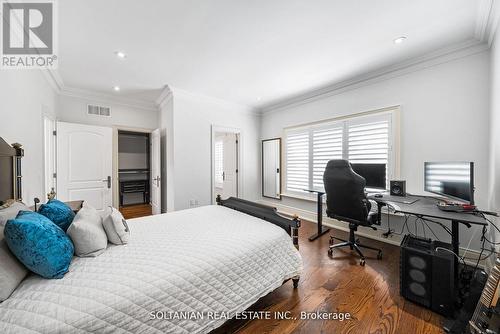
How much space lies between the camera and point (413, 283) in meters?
1.75

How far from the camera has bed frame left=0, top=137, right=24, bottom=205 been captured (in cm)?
154

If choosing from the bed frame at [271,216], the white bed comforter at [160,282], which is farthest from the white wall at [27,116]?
the bed frame at [271,216]

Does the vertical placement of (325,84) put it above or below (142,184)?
above

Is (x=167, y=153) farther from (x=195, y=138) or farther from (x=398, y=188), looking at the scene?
(x=398, y=188)

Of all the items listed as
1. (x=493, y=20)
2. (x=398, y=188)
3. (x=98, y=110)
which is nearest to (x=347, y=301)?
(x=398, y=188)

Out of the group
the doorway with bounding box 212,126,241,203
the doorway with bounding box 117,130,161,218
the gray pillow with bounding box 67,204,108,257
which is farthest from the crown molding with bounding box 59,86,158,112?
the gray pillow with bounding box 67,204,108,257

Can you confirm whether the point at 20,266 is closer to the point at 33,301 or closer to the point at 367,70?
the point at 33,301

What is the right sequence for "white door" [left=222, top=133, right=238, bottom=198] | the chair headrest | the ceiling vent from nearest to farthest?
the chair headrest
the ceiling vent
"white door" [left=222, top=133, right=238, bottom=198]

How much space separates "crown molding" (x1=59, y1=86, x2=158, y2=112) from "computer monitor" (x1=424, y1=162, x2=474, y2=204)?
5.18m

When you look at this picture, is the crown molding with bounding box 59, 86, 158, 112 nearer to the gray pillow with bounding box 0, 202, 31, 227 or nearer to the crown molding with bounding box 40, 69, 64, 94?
the crown molding with bounding box 40, 69, 64, 94

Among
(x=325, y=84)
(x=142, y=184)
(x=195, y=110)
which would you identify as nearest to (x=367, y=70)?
(x=325, y=84)

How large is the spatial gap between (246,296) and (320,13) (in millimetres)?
2536

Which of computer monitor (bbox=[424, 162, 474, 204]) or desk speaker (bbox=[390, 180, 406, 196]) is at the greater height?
computer monitor (bbox=[424, 162, 474, 204])

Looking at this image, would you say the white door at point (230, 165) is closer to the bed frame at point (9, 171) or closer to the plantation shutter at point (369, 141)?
the plantation shutter at point (369, 141)
